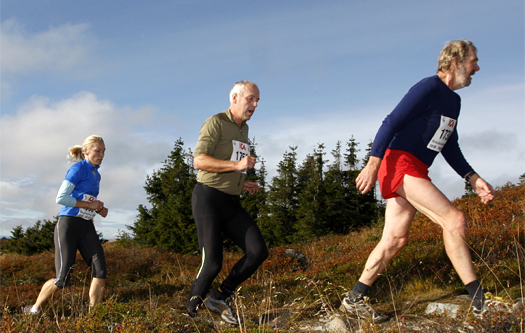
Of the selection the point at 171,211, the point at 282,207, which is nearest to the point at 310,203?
the point at 282,207

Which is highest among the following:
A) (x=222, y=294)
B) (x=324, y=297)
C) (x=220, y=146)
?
(x=220, y=146)

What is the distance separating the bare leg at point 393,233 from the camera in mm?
3504

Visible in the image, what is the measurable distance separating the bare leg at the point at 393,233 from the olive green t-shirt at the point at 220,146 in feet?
4.53

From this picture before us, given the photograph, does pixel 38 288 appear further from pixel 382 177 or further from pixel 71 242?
pixel 382 177

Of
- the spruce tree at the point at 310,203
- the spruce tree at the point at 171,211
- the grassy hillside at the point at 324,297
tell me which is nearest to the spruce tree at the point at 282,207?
the spruce tree at the point at 310,203

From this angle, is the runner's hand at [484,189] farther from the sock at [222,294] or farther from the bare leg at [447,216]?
the sock at [222,294]

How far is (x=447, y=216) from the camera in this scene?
324 centimetres

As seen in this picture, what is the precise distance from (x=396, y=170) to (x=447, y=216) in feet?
1.69

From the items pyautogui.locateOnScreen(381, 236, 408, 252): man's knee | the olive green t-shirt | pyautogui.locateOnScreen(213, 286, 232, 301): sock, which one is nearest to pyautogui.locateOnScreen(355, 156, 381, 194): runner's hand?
pyautogui.locateOnScreen(381, 236, 408, 252): man's knee

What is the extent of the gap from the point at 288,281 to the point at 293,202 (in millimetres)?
20231

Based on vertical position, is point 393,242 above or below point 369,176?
below

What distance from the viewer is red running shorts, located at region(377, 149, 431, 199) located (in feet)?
11.0

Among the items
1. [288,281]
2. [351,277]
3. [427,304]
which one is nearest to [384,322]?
[427,304]

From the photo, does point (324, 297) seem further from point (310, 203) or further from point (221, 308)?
point (310, 203)
